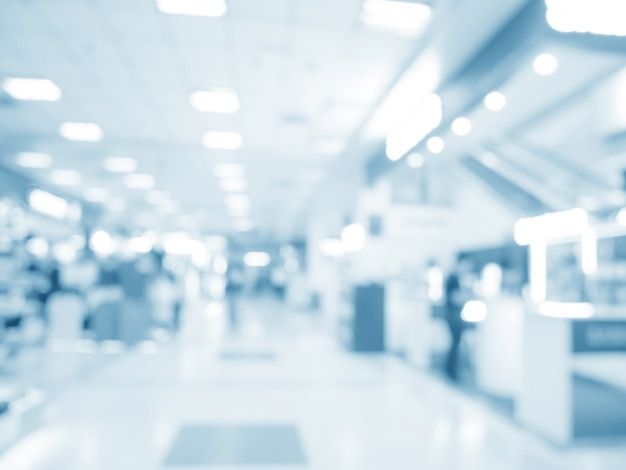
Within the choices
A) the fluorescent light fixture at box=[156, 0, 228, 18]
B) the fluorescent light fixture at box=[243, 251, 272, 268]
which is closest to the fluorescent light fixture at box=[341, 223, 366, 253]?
the fluorescent light fixture at box=[156, 0, 228, 18]

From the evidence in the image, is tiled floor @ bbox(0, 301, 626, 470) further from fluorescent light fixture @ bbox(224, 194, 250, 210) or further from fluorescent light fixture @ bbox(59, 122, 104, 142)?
fluorescent light fixture @ bbox(224, 194, 250, 210)

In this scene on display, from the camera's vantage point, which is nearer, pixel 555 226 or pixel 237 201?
pixel 555 226

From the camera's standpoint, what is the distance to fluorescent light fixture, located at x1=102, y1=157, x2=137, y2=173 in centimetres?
1034

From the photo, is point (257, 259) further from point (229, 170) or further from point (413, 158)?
point (413, 158)

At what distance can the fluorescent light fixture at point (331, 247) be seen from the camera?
493 inches

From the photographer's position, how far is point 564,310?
4449 millimetres

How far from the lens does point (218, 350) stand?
9.15 meters

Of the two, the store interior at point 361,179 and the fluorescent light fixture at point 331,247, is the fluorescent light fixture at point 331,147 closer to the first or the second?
the store interior at point 361,179

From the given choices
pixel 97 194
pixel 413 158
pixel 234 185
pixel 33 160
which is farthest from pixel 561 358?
pixel 97 194

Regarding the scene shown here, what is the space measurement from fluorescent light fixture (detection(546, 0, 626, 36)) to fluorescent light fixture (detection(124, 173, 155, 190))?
9646 millimetres

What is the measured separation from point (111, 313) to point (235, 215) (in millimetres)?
10277

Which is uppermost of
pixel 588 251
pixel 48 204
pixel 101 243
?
pixel 48 204

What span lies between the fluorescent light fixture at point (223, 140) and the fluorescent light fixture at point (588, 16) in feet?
17.7

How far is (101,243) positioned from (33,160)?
2133mm
